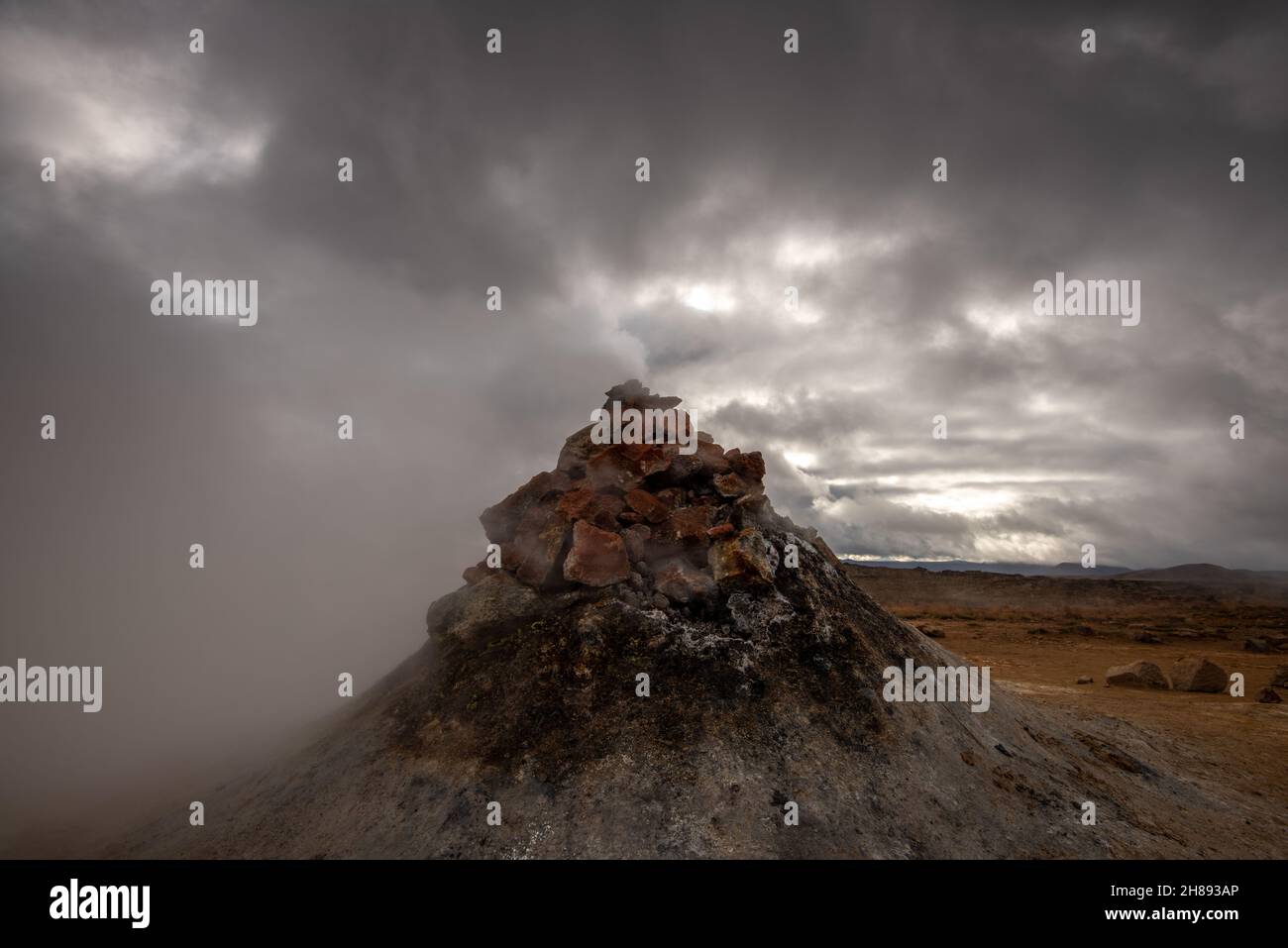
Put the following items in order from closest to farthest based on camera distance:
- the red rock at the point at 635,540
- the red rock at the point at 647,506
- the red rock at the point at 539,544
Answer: the red rock at the point at 539,544
the red rock at the point at 635,540
the red rock at the point at 647,506

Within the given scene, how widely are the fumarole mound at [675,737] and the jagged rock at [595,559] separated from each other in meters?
0.03

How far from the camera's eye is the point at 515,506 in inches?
384

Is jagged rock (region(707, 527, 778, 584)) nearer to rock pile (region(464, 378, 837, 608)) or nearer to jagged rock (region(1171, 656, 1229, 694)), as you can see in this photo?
rock pile (region(464, 378, 837, 608))

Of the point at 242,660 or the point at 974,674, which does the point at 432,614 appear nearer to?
the point at 974,674

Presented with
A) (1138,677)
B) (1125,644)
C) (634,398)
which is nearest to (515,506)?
(634,398)

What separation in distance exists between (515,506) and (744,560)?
13.3 ft

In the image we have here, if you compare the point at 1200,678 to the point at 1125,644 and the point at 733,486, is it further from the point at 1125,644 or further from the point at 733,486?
the point at 733,486

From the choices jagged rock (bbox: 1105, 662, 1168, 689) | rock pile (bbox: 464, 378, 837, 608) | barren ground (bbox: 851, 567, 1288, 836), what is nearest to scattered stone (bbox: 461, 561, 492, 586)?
rock pile (bbox: 464, 378, 837, 608)

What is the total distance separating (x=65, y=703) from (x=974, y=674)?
1211 inches

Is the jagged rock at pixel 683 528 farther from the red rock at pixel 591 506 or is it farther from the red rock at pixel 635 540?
the red rock at pixel 591 506

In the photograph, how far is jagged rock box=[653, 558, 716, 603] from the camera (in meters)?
7.83

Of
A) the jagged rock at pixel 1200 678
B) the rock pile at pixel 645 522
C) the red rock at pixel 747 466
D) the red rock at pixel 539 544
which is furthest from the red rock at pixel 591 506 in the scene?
the jagged rock at pixel 1200 678

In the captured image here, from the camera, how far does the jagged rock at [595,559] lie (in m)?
7.96
